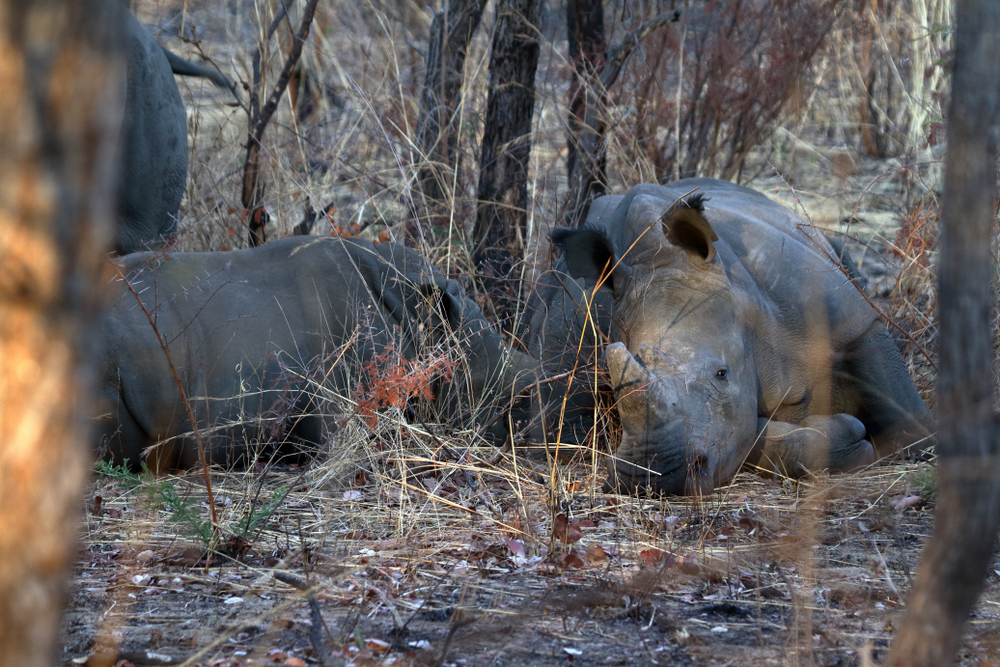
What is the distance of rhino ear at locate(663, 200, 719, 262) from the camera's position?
14.6 feet

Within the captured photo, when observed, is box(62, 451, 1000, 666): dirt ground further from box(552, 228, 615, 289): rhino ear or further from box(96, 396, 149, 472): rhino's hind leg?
box(552, 228, 615, 289): rhino ear

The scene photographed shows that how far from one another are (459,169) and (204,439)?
3.17m

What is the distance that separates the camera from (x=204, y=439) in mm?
4504

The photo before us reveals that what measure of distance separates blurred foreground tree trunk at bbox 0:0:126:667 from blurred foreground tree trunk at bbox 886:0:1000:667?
149cm

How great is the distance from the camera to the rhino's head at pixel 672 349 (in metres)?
4.02

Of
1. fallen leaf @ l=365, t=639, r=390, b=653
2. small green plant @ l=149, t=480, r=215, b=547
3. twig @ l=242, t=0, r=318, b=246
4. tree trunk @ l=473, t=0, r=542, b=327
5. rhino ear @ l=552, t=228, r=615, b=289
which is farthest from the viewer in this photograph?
tree trunk @ l=473, t=0, r=542, b=327

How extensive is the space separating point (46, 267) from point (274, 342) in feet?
11.8

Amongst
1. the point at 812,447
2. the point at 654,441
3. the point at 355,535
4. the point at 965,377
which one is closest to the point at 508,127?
the point at 812,447

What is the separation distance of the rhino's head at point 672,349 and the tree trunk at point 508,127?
1.79 m

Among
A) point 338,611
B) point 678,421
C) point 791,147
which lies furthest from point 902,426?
point 791,147

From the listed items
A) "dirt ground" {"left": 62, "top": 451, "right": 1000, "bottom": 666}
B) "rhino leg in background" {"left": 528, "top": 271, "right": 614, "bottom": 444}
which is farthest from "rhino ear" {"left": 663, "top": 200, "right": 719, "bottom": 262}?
"dirt ground" {"left": 62, "top": 451, "right": 1000, "bottom": 666}

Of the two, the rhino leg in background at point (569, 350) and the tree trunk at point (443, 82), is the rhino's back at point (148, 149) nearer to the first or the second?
the tree trunk at point (443, 82)

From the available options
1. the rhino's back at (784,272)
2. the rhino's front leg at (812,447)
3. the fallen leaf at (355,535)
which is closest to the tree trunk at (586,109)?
the rhino's back at (784,272)

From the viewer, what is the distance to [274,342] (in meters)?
4.86
